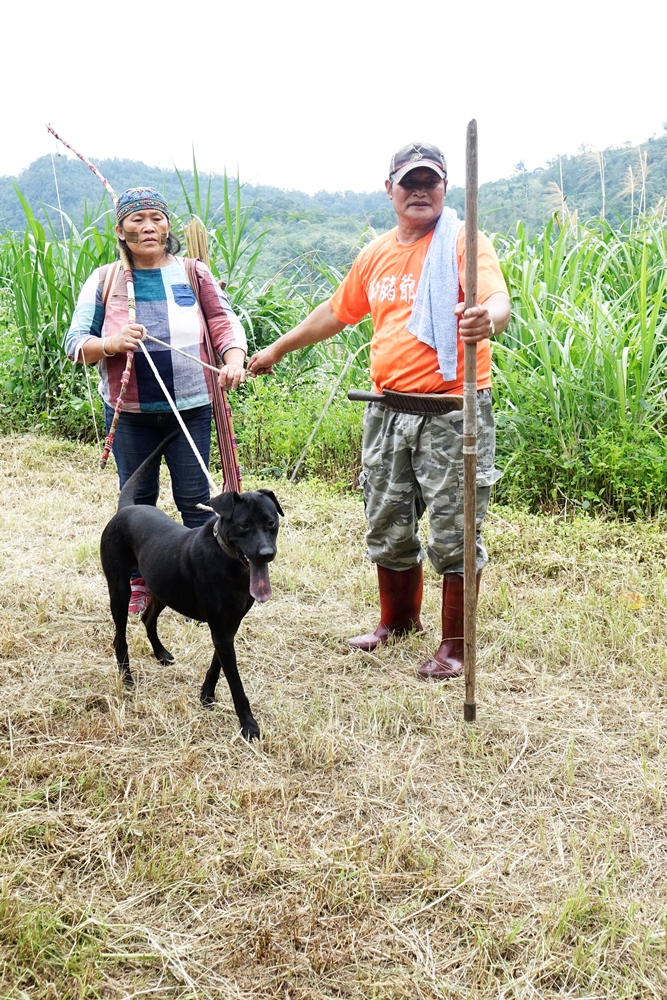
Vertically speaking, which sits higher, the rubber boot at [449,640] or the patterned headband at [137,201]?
the patterned headband at [137,201]

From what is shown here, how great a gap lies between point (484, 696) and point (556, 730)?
0.96 feet

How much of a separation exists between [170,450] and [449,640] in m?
1.34

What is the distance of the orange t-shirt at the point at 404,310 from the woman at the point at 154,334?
54 centimetres

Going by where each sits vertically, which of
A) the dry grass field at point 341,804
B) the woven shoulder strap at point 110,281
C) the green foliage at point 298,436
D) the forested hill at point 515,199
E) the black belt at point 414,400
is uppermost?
the forested hill at point 515,199

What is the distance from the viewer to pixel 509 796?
228 centimetres

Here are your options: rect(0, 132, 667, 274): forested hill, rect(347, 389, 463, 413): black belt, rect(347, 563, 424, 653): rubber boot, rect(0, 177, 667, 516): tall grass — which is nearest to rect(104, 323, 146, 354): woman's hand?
rect(347, 389, 463, 413): black belt

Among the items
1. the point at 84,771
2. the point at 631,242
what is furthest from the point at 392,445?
the point at 631,242

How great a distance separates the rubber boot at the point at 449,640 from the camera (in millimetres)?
2953

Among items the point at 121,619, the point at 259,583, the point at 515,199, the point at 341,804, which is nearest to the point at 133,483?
the point at 121,619

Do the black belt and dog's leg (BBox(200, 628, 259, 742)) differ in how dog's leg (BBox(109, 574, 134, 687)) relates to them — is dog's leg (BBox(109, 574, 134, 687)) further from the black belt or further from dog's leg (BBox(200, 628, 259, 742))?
the black belt

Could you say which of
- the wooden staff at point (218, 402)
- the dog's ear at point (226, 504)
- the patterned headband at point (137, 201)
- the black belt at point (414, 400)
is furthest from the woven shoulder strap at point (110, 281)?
the dog's ear at point (226, 504)

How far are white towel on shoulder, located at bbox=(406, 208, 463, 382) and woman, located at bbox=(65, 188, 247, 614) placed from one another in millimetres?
720

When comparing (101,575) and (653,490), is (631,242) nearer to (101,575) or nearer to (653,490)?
(653,490)

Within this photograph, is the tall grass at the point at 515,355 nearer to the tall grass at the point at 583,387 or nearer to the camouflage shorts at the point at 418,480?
the tall grass at the point at 583,387
